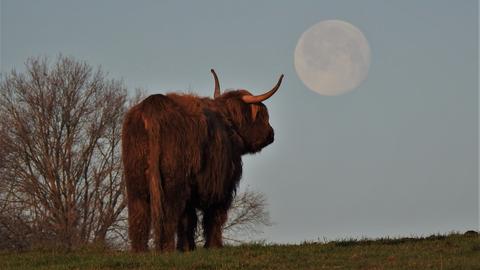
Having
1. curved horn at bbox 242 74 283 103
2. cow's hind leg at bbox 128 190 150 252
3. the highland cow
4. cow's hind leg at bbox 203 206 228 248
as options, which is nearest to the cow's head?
curved horn at bbox 242 74 283 103

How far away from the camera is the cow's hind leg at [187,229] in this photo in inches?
540

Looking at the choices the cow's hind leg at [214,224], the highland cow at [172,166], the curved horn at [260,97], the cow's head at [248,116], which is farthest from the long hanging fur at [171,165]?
the curved horn at [260,97]

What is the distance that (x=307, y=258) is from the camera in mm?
12023

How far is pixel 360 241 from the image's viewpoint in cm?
1438

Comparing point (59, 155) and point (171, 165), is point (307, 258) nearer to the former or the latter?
point (171, 165)

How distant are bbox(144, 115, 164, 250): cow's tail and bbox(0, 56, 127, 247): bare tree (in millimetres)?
17018

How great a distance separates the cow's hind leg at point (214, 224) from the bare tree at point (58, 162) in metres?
15.3

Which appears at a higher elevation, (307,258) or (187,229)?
(187,229)

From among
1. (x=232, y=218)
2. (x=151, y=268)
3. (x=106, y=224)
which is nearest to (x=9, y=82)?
(x=106, y=224)

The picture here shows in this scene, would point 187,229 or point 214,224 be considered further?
point 214,224

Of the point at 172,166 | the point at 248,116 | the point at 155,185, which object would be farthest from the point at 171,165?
the point at 248,116

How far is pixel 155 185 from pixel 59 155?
59.5ft

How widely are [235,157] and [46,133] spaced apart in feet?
55.8

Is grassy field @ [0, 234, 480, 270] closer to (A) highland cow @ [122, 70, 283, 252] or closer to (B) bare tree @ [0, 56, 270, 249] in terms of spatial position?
(A) highland cow @ [122, 70, 283, 252]
